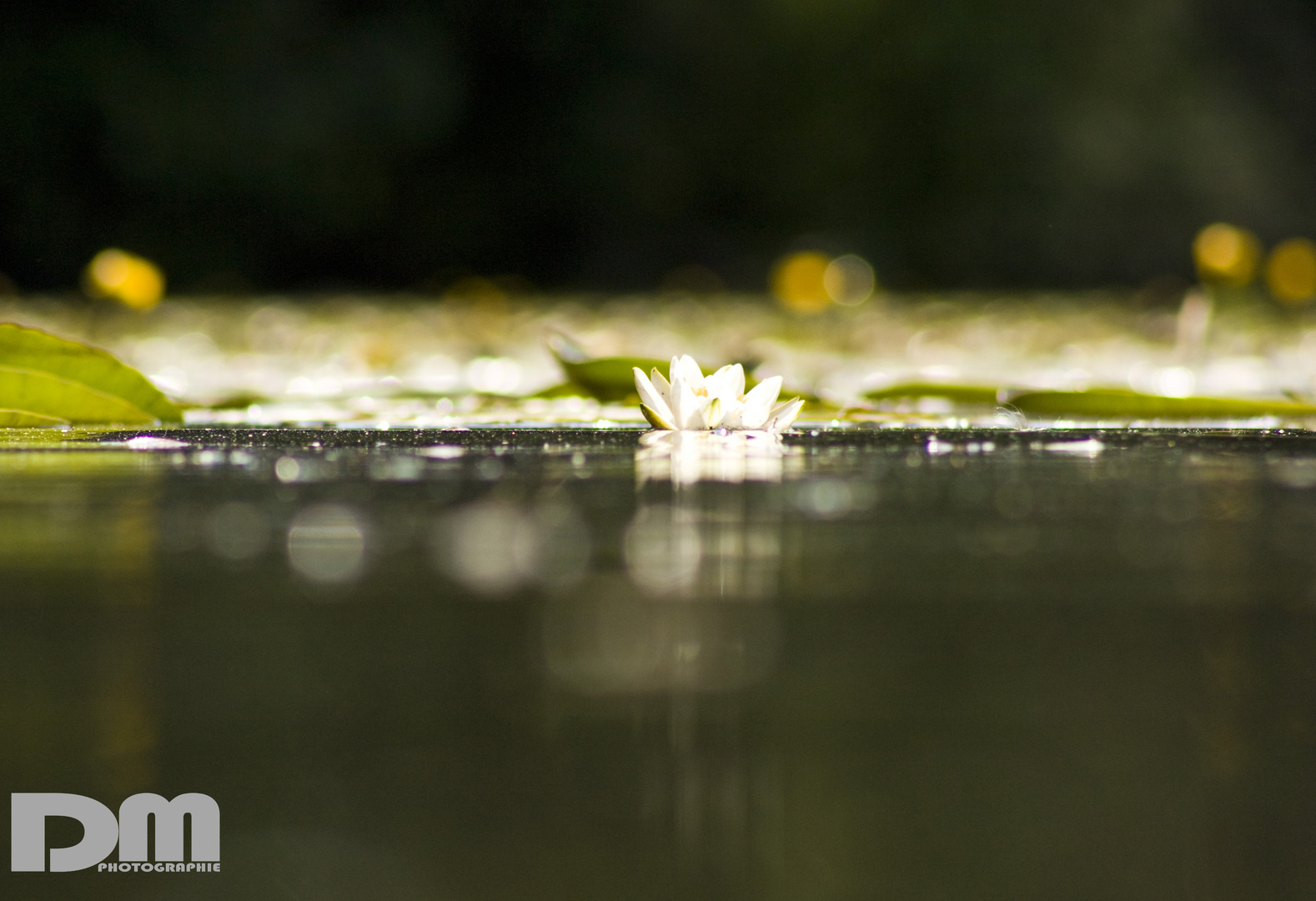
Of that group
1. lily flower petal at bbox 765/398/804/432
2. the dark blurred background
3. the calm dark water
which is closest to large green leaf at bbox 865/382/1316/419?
lily flower petal at bbox 765/398/804/432

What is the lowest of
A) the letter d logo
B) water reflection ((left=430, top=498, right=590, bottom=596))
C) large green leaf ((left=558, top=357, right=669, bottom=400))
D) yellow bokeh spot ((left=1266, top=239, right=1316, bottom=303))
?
the letter d logo

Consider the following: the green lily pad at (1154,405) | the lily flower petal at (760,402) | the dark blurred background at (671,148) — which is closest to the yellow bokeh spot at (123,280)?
the lily flower petal at (760,402)

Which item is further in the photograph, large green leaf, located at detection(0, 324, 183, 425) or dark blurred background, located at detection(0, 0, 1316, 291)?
dark blurred background, located at detection(0, 0, 1316, 291)

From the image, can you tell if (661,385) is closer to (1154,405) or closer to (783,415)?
(783,415)

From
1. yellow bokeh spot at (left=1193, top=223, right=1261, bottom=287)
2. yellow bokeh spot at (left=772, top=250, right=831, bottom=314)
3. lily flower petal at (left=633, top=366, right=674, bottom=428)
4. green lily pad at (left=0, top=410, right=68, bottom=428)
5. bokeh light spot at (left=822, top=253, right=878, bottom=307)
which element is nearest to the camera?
lily flower petal at (left=633, top=366, right=674, bottom=428)

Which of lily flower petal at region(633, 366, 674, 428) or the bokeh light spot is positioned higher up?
the bokeh light spot

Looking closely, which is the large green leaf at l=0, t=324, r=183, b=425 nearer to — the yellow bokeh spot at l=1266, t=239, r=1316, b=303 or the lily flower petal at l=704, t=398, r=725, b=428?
the lily flower petal at l=704, t=398, r=725, b=428

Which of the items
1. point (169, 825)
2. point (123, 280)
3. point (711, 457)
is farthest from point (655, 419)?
point (123, 280)

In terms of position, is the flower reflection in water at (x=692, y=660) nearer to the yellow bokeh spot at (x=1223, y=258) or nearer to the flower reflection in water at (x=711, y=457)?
the flower reflection in water at (x=711, y=457)
